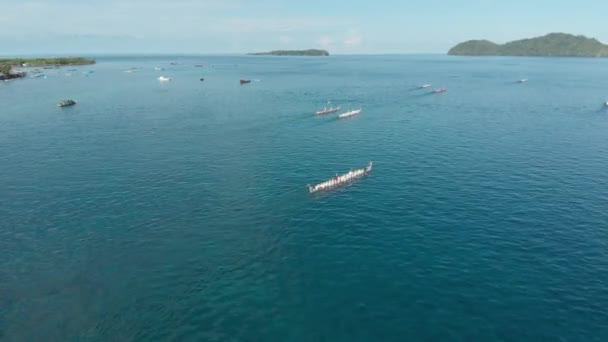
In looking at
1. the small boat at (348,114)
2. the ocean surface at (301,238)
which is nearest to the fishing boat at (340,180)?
the ocean surface at (301,238)

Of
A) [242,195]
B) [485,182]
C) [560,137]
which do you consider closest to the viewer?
[242,195]

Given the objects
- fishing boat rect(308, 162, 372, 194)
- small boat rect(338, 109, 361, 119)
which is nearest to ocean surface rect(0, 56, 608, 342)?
fishing boat rect(308, 162, 372, 194)

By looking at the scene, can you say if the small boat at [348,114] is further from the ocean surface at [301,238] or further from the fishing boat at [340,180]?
the fishing boat at [340,180]

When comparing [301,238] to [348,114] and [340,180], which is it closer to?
[340,180]

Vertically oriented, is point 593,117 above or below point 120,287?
above

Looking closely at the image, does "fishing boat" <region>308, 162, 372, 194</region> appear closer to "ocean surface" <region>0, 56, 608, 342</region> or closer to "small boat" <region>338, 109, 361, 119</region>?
"ocean surface" <region>0, 56, 608, 342</region>

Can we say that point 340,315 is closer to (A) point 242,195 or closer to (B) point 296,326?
(B) point 296,326

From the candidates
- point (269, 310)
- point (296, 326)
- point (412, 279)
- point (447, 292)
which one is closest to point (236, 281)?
point (269, 310)
